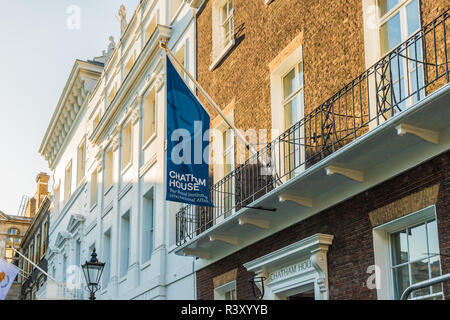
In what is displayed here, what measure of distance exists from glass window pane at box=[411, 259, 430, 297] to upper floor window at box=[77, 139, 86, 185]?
902 inches

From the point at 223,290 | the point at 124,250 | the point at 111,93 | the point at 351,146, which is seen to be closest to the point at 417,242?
the point at 351,146

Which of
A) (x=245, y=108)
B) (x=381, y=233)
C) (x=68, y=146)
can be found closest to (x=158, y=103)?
(x=245, y=108)

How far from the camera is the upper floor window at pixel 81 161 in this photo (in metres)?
31.9

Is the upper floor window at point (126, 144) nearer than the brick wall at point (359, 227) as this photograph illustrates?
No

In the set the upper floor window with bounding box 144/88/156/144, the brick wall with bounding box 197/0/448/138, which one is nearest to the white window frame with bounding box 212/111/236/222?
the brick wall with bounding box 197/0/448/138

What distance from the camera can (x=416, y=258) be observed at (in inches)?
404

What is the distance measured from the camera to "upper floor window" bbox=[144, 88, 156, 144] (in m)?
22.0

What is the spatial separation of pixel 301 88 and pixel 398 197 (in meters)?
3.90

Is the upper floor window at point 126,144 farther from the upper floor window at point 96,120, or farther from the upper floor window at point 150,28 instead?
the upper floor window at point 96,120

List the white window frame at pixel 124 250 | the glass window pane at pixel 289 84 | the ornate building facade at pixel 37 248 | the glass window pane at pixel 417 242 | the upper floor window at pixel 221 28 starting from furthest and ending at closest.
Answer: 1. the ornate building facade at pixel 37 248
2. the white window frame at pixel 124 250
3. the upper floor window at pixel 221 28
4. the glass window pane at pixel 289 84
5. the glass window pane at pixel 417 242

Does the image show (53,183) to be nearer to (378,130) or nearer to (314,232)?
(314,232)

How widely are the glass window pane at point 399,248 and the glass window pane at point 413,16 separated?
2.85 meters

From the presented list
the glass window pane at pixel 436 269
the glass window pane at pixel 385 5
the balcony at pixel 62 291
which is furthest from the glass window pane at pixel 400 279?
the balcony at pixel 62 291

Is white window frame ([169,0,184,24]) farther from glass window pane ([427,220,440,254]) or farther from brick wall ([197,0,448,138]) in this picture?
glass window pane ([427,220,440,254])
